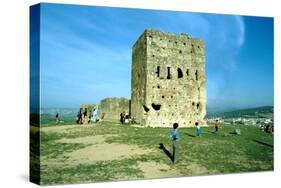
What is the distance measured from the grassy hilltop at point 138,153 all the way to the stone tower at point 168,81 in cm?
72

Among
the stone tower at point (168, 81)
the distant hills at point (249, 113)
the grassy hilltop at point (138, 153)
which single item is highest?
the stone tower at point (168, 81)

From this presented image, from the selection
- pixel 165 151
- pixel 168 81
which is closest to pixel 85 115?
pixel 165 151

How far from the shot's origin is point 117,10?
14312mm

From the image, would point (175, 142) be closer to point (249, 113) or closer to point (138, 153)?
point (138, 153)

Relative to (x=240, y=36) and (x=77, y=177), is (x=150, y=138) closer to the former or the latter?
(x=77, y=177)

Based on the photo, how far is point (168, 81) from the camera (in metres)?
16.9

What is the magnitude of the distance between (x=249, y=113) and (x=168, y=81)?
3265 mm

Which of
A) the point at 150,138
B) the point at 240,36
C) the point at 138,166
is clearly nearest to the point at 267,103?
the point at 240,36

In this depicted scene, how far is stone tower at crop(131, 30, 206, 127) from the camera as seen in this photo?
16.5 meters

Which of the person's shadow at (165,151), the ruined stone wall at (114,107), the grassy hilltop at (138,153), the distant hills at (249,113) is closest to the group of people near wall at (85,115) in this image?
the grassy hilltop at (138,153)

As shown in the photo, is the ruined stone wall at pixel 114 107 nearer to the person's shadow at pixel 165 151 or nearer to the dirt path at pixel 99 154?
the dirt path at pixel 99 154

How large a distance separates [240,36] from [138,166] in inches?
245

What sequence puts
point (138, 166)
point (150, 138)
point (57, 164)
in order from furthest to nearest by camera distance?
1. point (150, 138)
2. point (138, 166)
3. point (57, 164)

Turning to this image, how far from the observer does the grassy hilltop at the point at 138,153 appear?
43.2 ft
